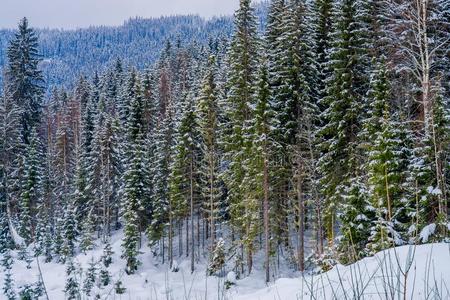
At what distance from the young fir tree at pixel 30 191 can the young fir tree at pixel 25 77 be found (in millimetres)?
7295

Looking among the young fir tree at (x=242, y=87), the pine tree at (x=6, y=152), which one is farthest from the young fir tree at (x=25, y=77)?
the young fir tree at (x=242, y=87)

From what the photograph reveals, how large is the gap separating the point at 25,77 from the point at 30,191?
16948mm

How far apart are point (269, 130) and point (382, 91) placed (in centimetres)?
794

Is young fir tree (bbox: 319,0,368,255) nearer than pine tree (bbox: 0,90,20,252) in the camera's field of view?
Yes

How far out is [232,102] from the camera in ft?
97.0

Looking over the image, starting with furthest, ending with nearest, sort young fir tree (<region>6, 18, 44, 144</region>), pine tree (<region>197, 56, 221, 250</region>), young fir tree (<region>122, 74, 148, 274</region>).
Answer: young fir tree (<region>6, 18, 44, 144</region>)
young fir tree (<region>122, 74, 148, 274</region>)
pine tree (<region>197, 56, 221, 250</region>)

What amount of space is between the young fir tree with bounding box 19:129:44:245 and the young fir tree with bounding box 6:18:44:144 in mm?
7295

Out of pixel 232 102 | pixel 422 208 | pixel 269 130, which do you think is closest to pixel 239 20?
pixel 232 102

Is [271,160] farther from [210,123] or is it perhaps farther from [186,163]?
[186,163]

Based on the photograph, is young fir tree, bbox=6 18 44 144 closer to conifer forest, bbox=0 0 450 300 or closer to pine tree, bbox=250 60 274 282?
conifer forest, bbox=0 0 450 300

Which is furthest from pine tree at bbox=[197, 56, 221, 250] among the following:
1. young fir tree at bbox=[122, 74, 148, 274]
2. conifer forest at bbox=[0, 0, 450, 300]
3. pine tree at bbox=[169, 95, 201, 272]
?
young fir tree at bbox=[122, 74, 148, 274]

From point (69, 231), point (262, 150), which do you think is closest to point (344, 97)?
point (262, 150)

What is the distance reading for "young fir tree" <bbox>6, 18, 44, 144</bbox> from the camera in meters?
50.2

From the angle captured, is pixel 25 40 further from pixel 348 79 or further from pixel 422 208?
pixel 422 208
